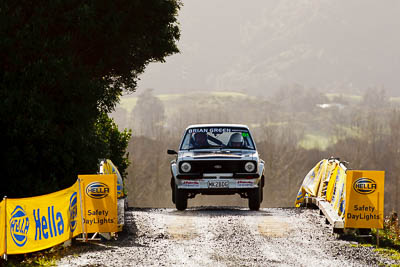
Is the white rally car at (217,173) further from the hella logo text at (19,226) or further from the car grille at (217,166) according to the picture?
the hella logo text at (19,226)

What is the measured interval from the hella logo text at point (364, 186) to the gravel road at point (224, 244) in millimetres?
1053

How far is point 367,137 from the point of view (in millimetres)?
159375

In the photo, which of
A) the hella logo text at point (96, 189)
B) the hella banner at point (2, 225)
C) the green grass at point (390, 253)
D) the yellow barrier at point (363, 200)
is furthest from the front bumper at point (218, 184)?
the hella banner at point (2, 225)

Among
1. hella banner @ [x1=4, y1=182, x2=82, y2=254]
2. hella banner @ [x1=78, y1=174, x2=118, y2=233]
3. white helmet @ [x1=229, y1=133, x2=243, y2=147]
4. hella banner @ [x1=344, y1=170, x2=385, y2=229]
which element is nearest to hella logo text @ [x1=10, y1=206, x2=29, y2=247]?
hella banner @ [x1=4, y1=182, x2=82, y2=254]

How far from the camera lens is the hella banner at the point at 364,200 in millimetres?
12156

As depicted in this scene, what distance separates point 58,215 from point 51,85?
5.32 meters

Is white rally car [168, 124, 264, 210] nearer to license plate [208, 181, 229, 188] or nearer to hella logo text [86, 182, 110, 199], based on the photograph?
license plate [208, 181, 229, 188]

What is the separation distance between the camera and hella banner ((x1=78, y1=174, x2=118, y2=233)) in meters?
12.0

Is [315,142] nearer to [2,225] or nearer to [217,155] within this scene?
[217,155]

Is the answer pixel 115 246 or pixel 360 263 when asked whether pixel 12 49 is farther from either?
pixel 360 263

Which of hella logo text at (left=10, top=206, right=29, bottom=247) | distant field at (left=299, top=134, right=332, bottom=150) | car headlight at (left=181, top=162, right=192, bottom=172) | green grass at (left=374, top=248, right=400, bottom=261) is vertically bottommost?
distant field at (left=299, top=134, right=332, bottom=150)

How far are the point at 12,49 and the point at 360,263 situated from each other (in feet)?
33.3

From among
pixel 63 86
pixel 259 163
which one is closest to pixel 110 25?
pixel 63 86

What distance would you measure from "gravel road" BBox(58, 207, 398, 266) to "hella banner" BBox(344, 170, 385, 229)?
59 cm
